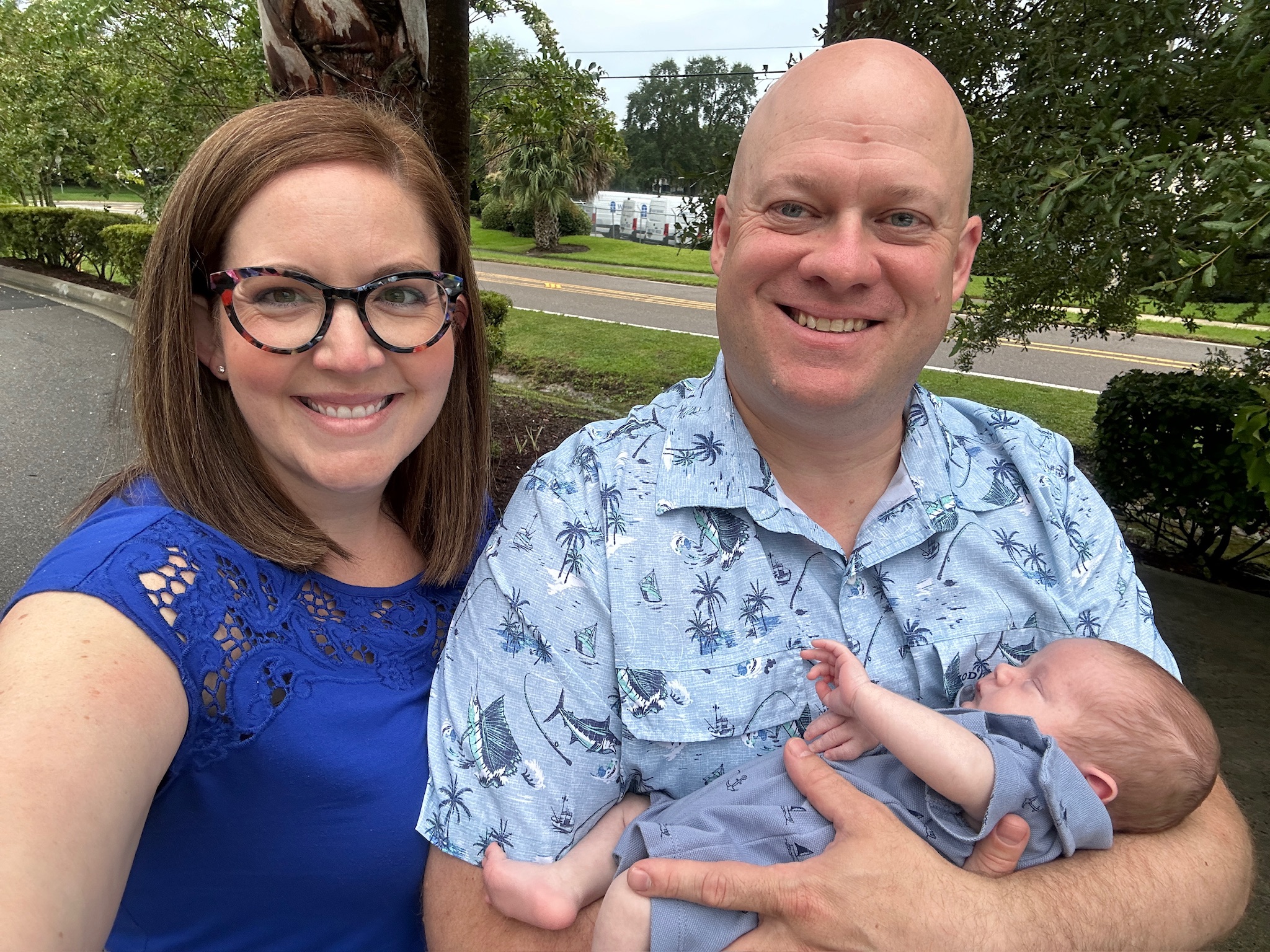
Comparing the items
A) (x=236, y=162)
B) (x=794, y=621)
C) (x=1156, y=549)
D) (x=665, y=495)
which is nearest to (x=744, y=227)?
(x=665, y=495)

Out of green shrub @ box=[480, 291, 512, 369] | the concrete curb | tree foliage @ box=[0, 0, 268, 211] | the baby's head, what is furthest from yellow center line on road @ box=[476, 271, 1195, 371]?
the baby's head

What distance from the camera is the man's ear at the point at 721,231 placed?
2.03 m

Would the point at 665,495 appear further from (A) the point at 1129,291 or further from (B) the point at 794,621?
(A) the point at 1129,291

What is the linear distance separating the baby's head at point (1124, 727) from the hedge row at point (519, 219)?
34.5 m

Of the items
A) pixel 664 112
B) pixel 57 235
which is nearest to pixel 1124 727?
pixel 57 235

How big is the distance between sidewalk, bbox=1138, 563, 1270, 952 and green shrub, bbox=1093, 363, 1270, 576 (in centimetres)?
38

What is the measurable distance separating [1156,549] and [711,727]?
559 cm

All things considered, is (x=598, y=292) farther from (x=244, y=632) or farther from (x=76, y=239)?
(x=244, y=632)

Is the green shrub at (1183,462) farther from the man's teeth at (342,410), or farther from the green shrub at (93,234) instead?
the green shrub at (93,234)

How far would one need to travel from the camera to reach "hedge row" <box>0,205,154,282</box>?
12.1m

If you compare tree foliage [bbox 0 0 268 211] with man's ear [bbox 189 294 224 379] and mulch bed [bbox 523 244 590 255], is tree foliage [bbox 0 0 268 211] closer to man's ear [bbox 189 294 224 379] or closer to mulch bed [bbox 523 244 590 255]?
man's ear [bbox 189 294 224 379]

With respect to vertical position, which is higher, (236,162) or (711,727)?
(236,162)

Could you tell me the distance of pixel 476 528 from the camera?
6.85ft

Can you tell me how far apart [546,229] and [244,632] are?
103 ft
